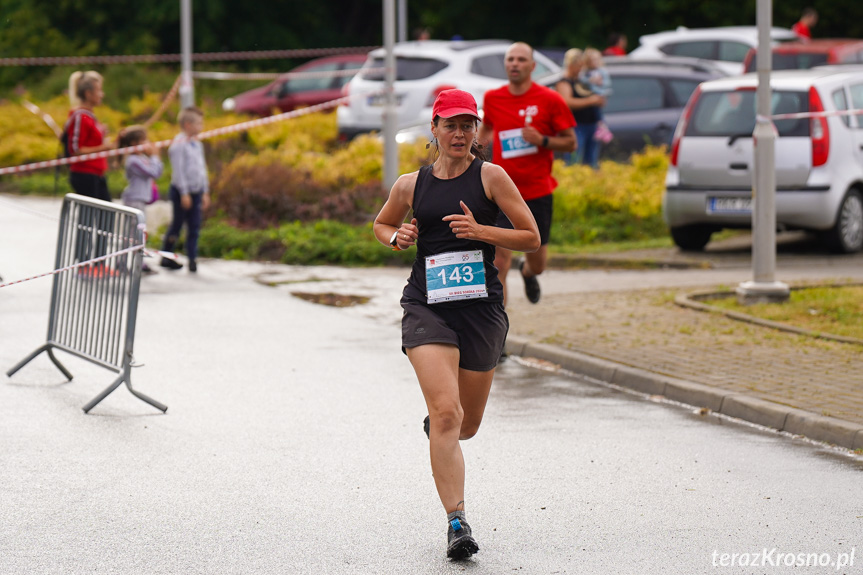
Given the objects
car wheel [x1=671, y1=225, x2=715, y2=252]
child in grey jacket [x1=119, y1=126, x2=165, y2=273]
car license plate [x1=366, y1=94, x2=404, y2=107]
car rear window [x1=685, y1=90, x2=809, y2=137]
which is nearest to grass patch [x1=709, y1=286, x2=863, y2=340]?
car rear window [x1=685, y1=90, x2=809, y2=137]

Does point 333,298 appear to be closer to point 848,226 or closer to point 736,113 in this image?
point 736,113

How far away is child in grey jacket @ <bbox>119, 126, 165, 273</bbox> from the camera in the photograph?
13555 millimetres

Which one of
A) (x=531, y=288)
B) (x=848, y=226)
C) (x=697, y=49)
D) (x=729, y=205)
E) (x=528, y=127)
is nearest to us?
(x=528, y=127)

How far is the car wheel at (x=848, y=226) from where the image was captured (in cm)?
1442

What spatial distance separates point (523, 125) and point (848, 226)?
6.21 meters

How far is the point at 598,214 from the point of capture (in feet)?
55.7

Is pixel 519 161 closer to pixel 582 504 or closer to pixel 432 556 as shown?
pixel 582 504

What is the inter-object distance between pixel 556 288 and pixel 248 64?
94.1 ft

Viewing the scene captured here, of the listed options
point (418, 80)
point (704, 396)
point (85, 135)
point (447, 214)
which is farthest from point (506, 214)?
point (418, 80)

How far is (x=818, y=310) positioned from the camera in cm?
1105

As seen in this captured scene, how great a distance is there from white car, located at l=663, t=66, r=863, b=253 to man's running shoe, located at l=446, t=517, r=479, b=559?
9.25 meters

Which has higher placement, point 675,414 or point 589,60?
point 589,60

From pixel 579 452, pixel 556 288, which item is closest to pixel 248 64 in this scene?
pixel 556 288

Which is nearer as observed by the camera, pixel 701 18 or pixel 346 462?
pixel 346 462
